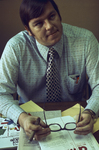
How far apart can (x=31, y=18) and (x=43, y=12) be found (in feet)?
0.29

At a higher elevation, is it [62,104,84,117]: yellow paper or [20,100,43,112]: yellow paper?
[20,100,43,112]: yellow paper

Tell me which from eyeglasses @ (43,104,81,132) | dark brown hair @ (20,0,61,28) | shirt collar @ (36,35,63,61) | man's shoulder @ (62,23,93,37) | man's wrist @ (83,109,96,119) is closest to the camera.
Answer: eyeglasses @ (43,104,81,132)

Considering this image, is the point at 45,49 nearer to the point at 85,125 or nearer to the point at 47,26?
the point at 47,26

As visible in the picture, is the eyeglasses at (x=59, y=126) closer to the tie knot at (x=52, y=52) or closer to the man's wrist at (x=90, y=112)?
the man's wrist at (x=90, y=112)

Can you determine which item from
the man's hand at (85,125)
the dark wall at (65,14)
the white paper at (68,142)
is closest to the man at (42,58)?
the man's hand at (85,125)

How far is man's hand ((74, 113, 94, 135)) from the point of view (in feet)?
2.62

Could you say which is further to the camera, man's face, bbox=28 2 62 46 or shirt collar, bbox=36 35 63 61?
shirt collar, bbox=36 35 63 61

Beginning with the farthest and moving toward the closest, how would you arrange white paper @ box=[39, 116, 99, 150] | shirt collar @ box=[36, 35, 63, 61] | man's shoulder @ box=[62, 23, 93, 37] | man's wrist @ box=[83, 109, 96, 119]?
man's shoulder @ box=[62, 23, 93, 37], shirt collar @ box=[36, 35, 63, 61], man's wrist @ box=[83, 109, 96, 119], white paper @ box=[39, 116, 99, 150]

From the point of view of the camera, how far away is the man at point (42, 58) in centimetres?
108

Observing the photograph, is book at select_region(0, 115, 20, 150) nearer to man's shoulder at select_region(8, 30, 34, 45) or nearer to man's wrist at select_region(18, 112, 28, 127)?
man's wrist at select_region(18, 112, 28, 127)

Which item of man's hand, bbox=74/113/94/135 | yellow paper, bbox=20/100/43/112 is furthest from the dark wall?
man's hand, bbox=74/113/94/135

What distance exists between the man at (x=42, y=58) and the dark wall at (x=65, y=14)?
795 millimetres

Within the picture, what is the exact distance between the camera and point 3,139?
2.60ft

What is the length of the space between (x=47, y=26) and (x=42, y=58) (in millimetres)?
243
